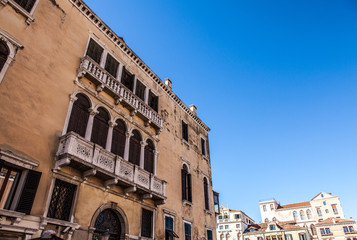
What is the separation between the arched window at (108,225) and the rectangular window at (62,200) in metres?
1.45

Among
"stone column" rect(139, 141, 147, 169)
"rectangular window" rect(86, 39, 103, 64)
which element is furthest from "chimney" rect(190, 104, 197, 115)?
"rectangular window" rect(86, 39, 103, 64)

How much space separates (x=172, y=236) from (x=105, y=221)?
174 inches

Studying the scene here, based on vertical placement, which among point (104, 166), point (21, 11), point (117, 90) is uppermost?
point (21, 11)

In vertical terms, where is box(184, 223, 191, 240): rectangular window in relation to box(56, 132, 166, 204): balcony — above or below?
below

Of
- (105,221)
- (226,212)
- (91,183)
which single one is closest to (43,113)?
(91,183)

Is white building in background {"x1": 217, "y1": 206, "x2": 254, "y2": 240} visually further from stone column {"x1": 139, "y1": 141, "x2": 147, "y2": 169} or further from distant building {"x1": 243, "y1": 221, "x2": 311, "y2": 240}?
stone column {"x1": 139, "y1": 141, "x2": 147, "y2": 169}

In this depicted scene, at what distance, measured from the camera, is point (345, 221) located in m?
51.5

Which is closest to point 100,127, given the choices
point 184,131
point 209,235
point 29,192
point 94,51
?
point 94,51

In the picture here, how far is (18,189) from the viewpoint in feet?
25.5

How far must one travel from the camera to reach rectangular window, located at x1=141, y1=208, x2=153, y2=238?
1210 centimetres

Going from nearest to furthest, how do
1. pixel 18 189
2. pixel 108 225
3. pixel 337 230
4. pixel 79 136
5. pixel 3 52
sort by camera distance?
pixel 18 189
pixel 3 52
pixel 79 136
pixel 108 225
pixel 337 230

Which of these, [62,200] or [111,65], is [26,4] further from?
[62,200]

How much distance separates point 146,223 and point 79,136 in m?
5.75

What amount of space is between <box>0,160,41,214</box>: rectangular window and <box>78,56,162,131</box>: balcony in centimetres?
474
